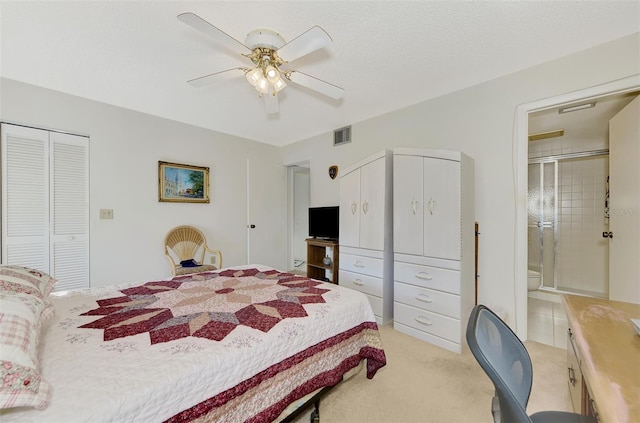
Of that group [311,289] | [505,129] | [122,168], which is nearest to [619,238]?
[505,129]

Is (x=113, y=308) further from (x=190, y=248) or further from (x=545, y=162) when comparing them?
(x=545, y=162)

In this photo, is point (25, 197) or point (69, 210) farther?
point (69, 210)

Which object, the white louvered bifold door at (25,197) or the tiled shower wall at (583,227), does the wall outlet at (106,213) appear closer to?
the white louvered bifold door at (25,197)

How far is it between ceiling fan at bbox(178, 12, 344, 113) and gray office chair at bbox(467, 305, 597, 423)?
156 cm

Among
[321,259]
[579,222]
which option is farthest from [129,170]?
[579,222]

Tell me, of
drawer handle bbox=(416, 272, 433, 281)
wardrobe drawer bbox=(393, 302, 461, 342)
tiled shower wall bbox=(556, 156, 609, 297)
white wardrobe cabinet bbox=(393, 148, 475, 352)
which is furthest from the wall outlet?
tiled shower wall bbox=(556, 156, 609, 297)

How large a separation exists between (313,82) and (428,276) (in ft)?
6.54

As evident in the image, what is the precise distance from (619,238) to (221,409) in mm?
3251

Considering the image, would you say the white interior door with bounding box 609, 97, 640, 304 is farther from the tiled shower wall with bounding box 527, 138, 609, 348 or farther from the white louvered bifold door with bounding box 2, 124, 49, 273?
the white louvered bifold door with bounding box 2, 124, 49, 273

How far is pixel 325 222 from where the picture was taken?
12.3 ft

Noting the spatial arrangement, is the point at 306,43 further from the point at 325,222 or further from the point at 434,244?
the point at 325,222

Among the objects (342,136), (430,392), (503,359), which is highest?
(342,136)

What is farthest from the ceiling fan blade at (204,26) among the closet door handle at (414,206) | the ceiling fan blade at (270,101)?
the closet door handle at (414,206)

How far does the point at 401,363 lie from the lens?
2.01 metres
